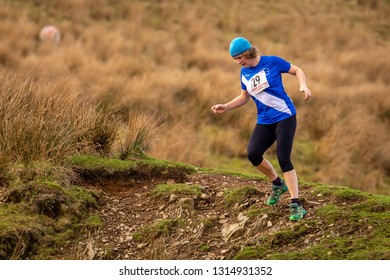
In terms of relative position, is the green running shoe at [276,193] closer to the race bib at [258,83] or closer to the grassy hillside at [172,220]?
the grassy hillside at [172,220]

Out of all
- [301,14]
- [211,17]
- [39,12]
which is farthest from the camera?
[301,14]

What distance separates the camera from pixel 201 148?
530 inches

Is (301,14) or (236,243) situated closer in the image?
(236,243)

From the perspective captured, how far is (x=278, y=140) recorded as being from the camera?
6.51m

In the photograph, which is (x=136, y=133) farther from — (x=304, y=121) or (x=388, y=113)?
(x=388, y=113)

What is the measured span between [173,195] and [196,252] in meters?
1.05

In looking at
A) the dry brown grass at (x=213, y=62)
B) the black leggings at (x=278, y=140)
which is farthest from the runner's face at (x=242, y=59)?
the dry brown grass at (x=213, y=62)

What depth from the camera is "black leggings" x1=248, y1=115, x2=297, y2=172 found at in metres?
6.48

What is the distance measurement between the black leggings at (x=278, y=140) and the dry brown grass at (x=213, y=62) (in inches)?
105

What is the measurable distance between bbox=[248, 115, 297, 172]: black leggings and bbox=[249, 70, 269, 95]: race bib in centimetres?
32

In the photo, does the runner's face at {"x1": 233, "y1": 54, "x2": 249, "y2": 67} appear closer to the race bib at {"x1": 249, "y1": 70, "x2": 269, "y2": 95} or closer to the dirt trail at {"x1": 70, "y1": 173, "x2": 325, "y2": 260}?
the race bib at {"x1": 249, "y1": 70, "x2": 269, "y2": 95}

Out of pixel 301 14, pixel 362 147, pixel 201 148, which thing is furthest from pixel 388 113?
pixel 301 14

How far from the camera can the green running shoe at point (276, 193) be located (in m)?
6.89

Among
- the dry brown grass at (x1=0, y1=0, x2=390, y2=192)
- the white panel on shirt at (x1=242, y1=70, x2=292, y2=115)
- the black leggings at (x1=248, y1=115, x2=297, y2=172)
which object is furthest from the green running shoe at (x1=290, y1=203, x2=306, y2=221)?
the dry brown grass at (x1=0, y1=0, x2=390, y2=192)
